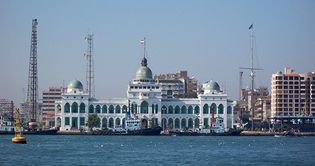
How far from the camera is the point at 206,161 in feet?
291

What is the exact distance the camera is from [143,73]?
188 m

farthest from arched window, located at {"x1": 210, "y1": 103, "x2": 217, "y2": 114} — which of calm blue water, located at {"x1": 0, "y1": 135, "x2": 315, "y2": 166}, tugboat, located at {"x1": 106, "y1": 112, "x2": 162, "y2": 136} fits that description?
calm blue water, located at {"x1": 0, "y1": 135, "x2": 315, "y2": 166}

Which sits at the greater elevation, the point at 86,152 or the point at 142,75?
the point at 142,75

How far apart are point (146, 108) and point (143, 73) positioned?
6883 millimetres

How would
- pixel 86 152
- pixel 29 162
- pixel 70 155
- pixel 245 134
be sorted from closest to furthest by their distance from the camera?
1. pixel 29 162
2. pixel 70 155
3. pixel 86 152
4. pixel 245 134

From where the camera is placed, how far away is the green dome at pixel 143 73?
187413mm

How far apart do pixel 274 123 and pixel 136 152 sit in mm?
95174

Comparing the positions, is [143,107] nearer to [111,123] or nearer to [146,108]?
[146,108]

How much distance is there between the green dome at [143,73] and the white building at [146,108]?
0.32m

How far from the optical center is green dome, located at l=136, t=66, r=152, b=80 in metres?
187

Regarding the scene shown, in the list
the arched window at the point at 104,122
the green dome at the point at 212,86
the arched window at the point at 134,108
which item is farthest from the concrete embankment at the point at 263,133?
the arched window at the point at 104,122

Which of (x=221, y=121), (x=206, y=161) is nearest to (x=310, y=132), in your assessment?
(x=221, y=121)

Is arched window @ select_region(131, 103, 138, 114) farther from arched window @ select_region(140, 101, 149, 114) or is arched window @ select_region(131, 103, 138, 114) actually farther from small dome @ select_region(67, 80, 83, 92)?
small dome @ select_region(67, 80, 83, 92)

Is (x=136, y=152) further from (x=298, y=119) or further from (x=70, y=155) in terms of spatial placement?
(x=298, y=119)
